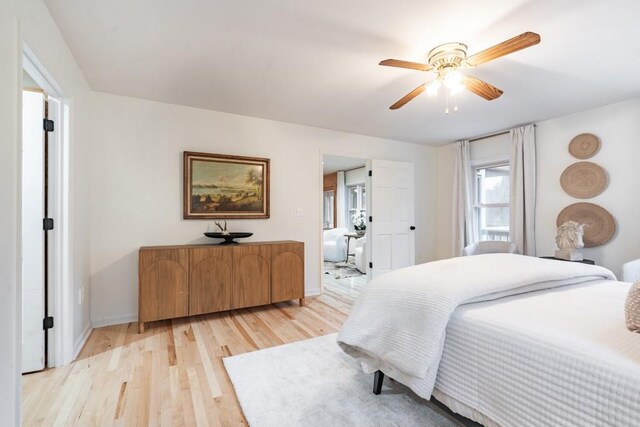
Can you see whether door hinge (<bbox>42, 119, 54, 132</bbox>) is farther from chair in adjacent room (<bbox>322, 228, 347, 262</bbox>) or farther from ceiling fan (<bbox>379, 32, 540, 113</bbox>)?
chair in adjacent room (<bbox>322, 228, 347, 262</bbox>)

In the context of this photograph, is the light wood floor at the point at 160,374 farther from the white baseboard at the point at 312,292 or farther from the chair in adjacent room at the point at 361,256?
the chair in adjacent room at the point at 361,256

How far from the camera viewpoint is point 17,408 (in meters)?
1.34

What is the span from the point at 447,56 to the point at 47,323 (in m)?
3.34

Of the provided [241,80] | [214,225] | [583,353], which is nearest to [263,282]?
[214,225]

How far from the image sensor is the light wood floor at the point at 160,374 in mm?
1604

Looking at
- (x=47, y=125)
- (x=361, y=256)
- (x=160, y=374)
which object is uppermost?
(x=47, y=125)

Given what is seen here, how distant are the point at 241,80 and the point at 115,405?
2.51 metres

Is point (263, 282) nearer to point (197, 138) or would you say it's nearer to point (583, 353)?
point (197, 138)

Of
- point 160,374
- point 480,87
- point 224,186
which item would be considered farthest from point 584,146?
point 160,374

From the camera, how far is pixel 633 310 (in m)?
Answer: 1.13

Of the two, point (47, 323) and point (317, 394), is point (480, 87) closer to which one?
point (317, 394)

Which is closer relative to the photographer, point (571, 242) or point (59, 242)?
point (59, 242)

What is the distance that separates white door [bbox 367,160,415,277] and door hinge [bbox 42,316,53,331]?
11.9 ft

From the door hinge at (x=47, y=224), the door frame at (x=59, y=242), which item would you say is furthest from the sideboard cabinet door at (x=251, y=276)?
the door hinge at (x=47, y=224)
